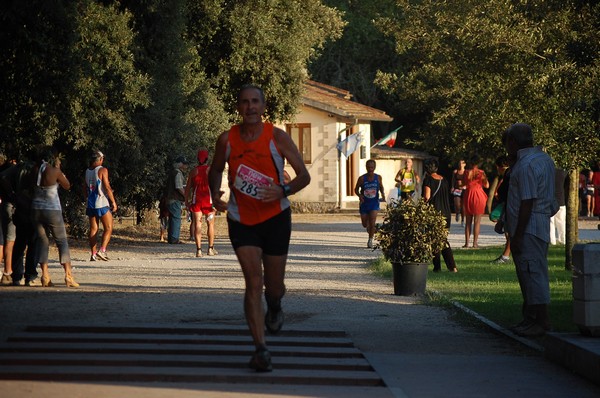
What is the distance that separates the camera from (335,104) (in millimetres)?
53000

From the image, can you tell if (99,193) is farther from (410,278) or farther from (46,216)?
(410,278)

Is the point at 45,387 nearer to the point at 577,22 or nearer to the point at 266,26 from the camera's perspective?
the point at 577,22

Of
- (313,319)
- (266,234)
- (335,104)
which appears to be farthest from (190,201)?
(335,104)

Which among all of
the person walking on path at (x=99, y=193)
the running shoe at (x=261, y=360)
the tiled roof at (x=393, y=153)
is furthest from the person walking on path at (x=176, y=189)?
the tiled roof at (x=393, y=153)

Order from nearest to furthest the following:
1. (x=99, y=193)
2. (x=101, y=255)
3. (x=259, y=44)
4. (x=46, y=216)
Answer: (x=46, y=216), (x=99, y=193), (x=101, y=255), (x=259, y=44)

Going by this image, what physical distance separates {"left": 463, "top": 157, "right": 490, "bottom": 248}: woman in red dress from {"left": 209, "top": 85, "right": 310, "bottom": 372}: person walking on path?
16.0 metres

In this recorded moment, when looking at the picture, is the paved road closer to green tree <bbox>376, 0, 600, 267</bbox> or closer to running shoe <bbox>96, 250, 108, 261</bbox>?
running shoe <bbox>96, 250, 108, 261</bbox>

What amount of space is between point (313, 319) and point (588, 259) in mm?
3392

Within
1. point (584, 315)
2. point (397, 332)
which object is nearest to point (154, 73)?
point (397, 332)

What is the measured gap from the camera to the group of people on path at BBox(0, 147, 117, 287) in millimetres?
15242

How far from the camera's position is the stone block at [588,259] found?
31.0 feet

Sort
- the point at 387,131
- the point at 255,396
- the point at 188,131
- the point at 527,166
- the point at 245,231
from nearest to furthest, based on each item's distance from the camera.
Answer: the point at 255,396
the point at 245,231
the point at 527,166
the point at 188,131
the point at 387,131

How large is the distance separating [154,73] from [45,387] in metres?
17.9

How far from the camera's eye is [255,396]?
7.72 meters
